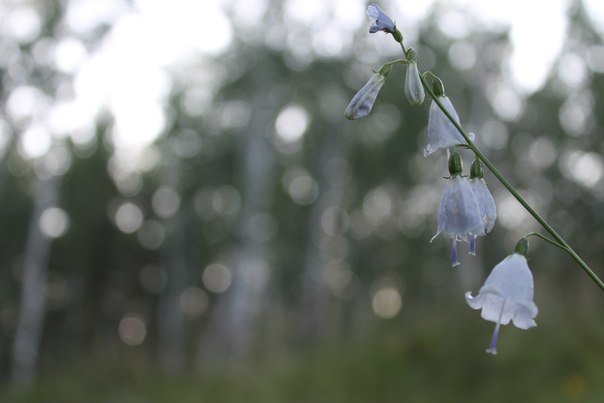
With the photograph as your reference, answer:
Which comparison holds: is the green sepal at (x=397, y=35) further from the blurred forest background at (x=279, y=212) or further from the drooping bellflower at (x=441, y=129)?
the blurred forest background at (x=279, y=212)

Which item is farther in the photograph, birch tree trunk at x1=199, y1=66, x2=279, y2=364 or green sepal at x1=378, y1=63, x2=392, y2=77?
birch tree trunk at x1=199, y1=66, x2=279, y2=364

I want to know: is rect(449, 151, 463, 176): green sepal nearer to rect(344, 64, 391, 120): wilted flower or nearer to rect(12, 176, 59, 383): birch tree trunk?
rect(344, 64, 391, 120): wilted flower

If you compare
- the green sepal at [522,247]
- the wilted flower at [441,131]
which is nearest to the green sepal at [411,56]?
the wilted flower at [441,131]

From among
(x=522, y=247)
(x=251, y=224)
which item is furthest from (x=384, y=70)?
(x=251, y=224)

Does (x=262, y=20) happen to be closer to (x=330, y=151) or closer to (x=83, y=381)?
(x=330, y=151)

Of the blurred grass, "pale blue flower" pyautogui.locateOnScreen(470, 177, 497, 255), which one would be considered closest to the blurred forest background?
the blurred grass

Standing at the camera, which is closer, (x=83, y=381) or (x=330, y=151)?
(x=83, y=381)

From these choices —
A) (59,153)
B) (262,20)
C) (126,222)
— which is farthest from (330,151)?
(126,222)

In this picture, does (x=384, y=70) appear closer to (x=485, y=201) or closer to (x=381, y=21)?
(x=381, y=21)
